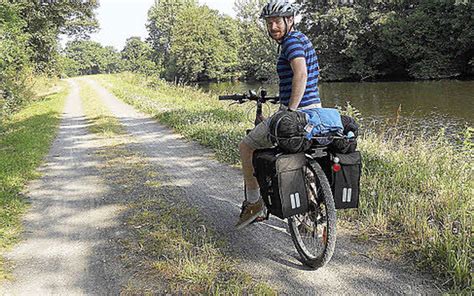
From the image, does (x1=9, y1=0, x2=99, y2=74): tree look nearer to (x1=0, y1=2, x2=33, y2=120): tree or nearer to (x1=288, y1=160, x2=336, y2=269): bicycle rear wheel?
(x1=0, y1=2, x2=33, y2=120): tree

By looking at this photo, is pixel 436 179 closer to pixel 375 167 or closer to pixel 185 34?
pixel 375 167

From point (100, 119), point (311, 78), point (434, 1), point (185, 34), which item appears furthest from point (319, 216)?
point (185, 34)

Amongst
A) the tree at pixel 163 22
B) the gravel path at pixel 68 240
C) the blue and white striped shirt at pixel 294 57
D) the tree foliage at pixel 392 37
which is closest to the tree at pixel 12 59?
the gravel path at pixel 68 240

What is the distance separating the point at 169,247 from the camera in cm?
379

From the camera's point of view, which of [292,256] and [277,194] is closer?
[277,194]

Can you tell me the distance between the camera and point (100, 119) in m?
14.6

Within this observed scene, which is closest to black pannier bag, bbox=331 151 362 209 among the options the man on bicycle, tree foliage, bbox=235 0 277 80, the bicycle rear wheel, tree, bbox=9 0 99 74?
the bicycle rear wheel

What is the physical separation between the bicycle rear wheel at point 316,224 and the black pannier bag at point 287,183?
16 cm

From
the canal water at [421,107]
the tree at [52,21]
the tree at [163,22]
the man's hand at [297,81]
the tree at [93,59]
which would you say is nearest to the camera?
the man's hand at [297,81]

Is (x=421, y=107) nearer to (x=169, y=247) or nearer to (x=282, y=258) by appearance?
(x=282, y=258)

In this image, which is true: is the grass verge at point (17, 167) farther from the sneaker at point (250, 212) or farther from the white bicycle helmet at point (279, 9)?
the white bicycle helmet at point (279, 9)

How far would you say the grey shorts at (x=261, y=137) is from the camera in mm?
3319

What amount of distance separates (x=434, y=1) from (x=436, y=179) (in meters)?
40.9

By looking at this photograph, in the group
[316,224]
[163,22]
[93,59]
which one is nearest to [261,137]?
[316,224]
